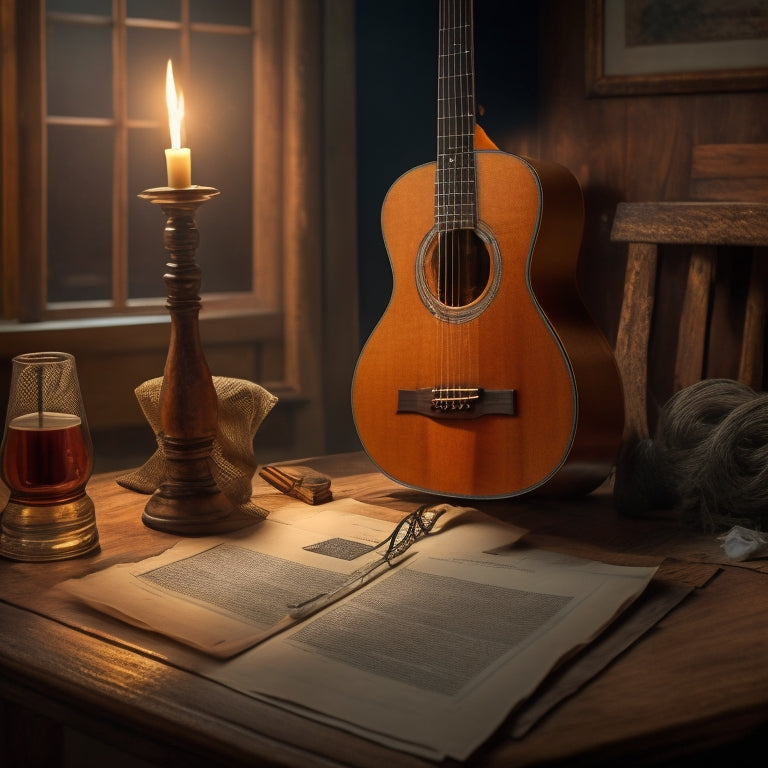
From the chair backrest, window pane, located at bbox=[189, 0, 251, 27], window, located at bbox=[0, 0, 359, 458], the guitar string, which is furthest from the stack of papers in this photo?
window pane, located at bbox=[189, 0, 251, 27]

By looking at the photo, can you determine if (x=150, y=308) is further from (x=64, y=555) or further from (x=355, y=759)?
(x=355, y=759)

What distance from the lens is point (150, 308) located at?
211cm

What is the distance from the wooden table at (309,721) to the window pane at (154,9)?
1276mm

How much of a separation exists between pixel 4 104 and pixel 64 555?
1053 millimetres

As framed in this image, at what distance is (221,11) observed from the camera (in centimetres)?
211

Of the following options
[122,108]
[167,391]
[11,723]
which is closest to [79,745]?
[11,723]

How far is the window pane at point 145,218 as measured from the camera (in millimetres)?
2117

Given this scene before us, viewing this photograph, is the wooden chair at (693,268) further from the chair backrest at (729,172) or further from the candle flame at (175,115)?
the candle flame at (175,115)

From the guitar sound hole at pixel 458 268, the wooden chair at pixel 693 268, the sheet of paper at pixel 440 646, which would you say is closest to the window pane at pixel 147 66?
the guitar sound hole at pixel 458 268

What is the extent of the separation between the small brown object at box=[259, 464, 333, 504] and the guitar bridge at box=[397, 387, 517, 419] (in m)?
0.16

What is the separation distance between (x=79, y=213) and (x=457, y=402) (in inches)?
41.2

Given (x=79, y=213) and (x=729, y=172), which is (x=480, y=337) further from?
(x=79, y=213)

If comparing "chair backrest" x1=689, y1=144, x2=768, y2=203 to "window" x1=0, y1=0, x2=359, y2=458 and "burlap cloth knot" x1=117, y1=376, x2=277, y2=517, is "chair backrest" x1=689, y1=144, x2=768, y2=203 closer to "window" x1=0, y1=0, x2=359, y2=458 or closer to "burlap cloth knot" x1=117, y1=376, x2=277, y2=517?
"window" x1=0, y1=0, x2=359, y2=458

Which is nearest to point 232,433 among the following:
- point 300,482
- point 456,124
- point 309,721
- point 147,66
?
point 300,482
